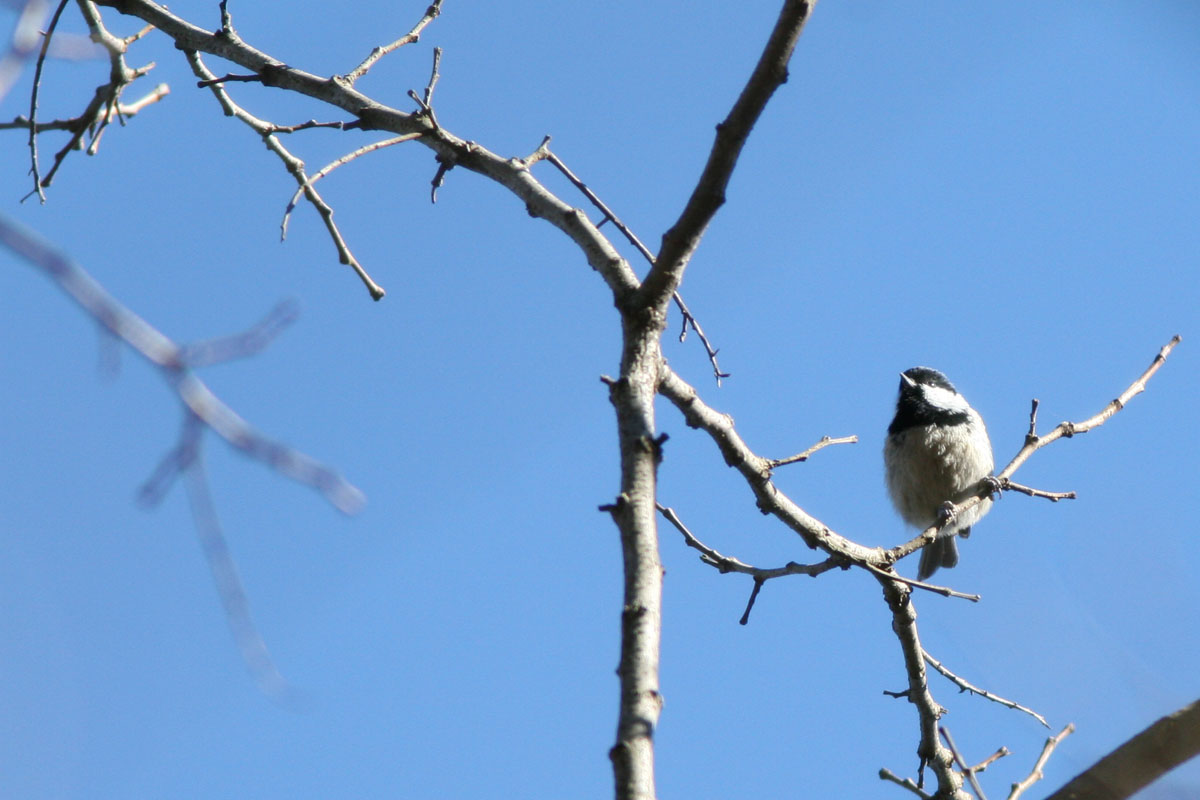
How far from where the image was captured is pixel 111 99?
2.94 m

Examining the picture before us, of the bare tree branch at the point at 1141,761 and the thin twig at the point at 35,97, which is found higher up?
the thin twig at the point at 35,97

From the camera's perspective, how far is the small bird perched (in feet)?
18.9

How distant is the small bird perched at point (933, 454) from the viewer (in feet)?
18.9

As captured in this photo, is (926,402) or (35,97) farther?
(926,402)

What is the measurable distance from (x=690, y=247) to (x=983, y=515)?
457 cm

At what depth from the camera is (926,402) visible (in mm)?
6250

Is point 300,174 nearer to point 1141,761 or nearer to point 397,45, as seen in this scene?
point 397,45

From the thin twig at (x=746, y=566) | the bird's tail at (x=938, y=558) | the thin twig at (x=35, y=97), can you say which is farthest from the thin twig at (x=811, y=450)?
the bird's tail at (x=938, y=558)

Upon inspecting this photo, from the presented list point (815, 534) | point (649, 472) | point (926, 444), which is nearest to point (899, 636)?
point (815, 534)

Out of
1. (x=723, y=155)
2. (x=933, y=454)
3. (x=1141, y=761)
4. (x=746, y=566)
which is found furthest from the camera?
(x=933, y=454)

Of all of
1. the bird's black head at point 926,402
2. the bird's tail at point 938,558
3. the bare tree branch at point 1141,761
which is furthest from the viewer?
the bird's tail at point 938,558

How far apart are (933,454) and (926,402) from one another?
550 millimetres

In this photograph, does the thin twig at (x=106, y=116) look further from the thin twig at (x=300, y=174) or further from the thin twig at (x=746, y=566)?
the thin twig at (x=746, y=566)

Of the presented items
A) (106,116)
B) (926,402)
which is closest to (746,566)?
(106,116)
